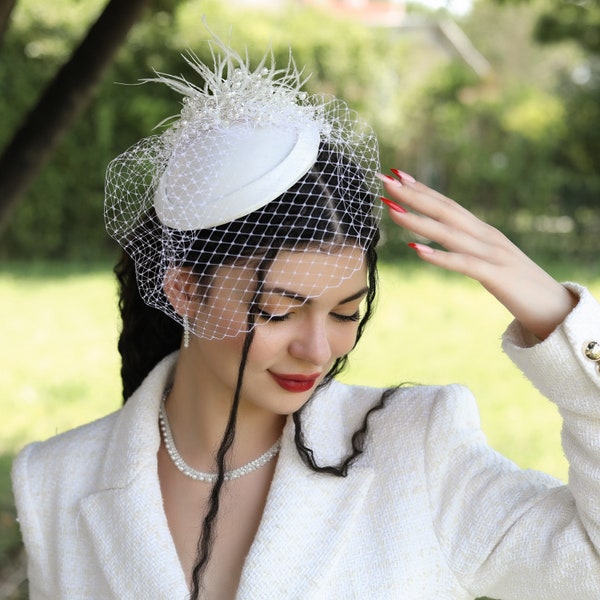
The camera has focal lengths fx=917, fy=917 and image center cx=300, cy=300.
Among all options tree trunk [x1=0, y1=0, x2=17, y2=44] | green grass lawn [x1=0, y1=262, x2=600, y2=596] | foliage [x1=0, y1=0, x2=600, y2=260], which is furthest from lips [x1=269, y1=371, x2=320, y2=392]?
foliage [x1=0, y1=0, x2=600, y2=260]

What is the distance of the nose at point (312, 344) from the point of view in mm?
1775

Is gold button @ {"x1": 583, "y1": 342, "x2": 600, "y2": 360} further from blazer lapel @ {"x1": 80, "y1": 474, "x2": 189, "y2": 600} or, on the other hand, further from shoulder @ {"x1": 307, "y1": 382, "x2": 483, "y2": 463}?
blazer lapel @ {"x1": 80, "y1": 474, "x2": 189, "y2": 600}

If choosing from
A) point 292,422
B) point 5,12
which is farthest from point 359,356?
point 292,422

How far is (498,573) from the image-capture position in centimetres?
174

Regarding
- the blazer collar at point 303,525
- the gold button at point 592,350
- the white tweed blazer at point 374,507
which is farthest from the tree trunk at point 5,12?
the gold button at point 592,350

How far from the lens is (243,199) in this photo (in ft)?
5.91

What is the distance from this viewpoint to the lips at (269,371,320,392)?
1.83m

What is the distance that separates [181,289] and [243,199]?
31 cm

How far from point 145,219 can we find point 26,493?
0.72 m

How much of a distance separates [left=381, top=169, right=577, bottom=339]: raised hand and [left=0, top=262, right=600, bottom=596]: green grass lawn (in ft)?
12.4

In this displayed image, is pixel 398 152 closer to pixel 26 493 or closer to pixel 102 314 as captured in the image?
pixel 102 314

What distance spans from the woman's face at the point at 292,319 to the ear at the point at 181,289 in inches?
2.9

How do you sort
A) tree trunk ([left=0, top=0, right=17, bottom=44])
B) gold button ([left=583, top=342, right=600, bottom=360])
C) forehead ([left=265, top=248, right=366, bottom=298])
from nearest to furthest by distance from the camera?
gold button ([left=583, top=342, right=600, bottom=360])
forehead ([left=265, top=248, right=366, bottom=298])
tree trunk ([left=0, top=0, right=17, bottom=44])

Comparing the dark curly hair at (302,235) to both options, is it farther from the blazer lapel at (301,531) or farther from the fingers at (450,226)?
the fingers at (450,226)
